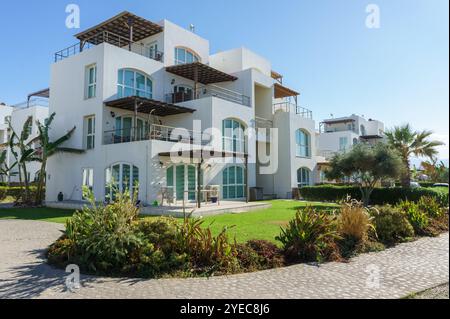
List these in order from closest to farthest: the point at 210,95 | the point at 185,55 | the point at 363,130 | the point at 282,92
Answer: the point at 210,95 → the point at 185,55 → the point at 282,92 → the point at 363,130

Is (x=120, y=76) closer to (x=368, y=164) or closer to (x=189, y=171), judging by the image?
(x=189, y=171)

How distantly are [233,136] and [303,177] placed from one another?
952cm

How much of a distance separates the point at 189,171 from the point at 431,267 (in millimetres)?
15422

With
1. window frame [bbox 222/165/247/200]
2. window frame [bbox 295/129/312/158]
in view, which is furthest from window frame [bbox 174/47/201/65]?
window frame [bbox 295/129/312/158]

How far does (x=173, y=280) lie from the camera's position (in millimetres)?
6441

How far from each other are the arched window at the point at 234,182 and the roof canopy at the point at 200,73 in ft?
22.6

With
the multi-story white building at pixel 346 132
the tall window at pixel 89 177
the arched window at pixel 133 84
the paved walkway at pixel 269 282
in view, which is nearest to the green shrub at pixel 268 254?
the paved walkway at pixel 269 282

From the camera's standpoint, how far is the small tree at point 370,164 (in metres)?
19.3

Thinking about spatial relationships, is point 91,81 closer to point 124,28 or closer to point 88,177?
point 124,28

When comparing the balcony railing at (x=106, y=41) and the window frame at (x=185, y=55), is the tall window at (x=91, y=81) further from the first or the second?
the window frame at (x=185, y=55)

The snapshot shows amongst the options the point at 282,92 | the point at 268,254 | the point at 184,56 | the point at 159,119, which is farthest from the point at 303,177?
the point at 268,254

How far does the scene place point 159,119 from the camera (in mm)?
24734
